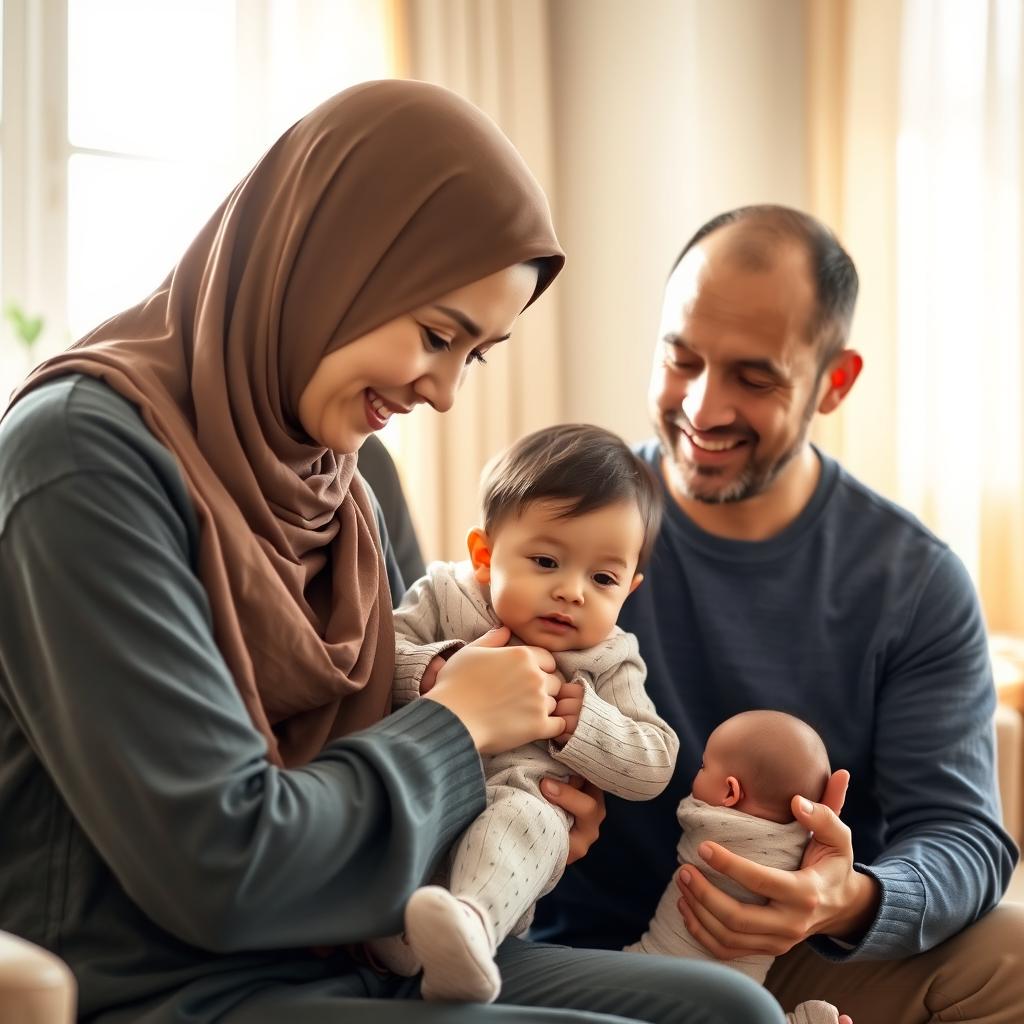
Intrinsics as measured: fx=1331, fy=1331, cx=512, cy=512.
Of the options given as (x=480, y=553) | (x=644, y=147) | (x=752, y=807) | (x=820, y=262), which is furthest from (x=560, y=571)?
(x=644, y=147)

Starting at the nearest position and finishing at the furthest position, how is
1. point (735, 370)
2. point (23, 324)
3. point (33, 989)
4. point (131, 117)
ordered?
point (33, 989)
point (735, 370)
point (23, 324)
point (131, 117)

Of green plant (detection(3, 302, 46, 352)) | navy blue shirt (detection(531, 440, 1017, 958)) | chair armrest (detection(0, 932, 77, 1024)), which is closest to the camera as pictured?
chair armrest (detection(0, 932, 77, 1024))

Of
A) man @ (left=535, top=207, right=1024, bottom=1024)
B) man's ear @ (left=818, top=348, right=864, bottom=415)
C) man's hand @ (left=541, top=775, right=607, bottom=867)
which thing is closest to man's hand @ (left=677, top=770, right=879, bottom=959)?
man @ (left=535, top=207, right=1024, bottom=1024)

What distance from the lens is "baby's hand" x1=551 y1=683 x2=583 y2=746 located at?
1546 mm

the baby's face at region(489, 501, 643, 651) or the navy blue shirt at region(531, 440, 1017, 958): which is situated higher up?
the baby's face at region(489, 501, 643, 651)

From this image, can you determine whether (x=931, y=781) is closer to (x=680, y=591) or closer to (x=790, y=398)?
(x=680, y=591)

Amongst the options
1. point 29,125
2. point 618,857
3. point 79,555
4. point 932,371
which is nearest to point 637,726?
point 618,857

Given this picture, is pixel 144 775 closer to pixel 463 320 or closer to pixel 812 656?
pixel 463 320

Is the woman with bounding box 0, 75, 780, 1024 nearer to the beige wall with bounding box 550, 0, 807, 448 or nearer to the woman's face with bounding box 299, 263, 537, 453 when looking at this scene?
the woman's face with bounding box 299, 263, 537, 453

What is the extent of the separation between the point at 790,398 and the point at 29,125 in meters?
2.34

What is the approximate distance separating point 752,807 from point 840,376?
82 centimetres

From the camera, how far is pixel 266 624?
1.33m

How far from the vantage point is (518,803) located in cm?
147

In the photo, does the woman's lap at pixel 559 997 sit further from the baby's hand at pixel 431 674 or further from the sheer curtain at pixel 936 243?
the sheer curtain at pixel 936 243
